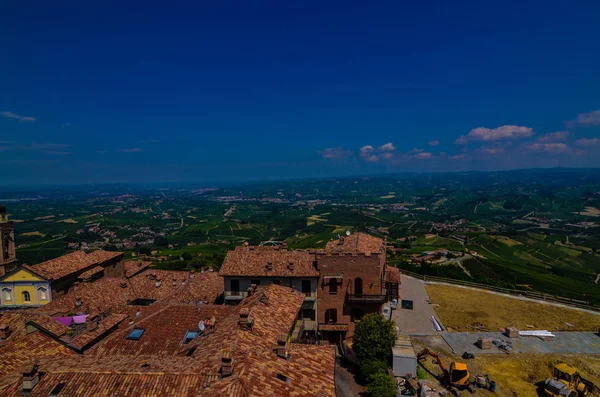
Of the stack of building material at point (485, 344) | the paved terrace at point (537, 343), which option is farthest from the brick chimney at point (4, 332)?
the stack of building material at point (485, 344)

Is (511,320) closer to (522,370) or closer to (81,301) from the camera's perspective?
(522,370)

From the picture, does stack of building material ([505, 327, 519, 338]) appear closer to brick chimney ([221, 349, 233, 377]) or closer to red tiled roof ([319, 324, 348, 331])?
red tiled roof ([319, 324, 348, 331])

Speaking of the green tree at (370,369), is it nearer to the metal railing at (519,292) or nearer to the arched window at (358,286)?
the arched window at (358,286)

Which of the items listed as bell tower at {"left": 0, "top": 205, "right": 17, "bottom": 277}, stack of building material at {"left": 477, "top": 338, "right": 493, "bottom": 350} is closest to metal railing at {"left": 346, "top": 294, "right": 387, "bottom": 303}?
Answer: stack of building material at {"left": 477, "top": 338, "right": 493, "bottom": 350}

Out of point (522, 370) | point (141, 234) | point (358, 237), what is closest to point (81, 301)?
point (358, 237)

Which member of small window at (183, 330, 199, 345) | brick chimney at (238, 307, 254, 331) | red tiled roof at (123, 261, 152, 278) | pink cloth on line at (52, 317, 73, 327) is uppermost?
brick chimney at (238, 307, 254, 331)

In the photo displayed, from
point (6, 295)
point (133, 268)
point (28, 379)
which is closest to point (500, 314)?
point (28, 379)

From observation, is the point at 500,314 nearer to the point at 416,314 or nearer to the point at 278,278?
the point at 416,314
